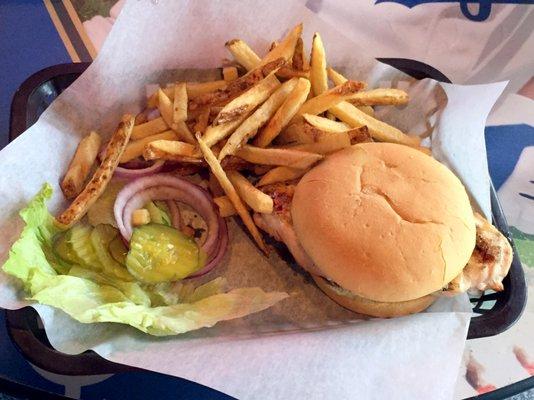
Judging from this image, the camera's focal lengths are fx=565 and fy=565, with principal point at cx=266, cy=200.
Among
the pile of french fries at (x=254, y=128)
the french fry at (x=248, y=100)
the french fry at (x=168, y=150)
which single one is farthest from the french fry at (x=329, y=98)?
the french fry at (x=168, y=150)

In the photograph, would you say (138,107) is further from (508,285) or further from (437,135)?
(508,285)

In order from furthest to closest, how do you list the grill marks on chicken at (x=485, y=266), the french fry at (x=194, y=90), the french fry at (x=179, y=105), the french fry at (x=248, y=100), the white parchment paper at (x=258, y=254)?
the french fry at (x=194, y=90), the french fry at (x=179, y=105), the french fry at (x=248, y=100), the grill marks on chicken at (x=485, y=266), the white parchment paper at (x=258, y=254)

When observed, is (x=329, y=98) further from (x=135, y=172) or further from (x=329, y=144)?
(x=135, y=172)

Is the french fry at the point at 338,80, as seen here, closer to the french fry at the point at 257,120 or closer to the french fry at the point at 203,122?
the french fry at the point at 257,120

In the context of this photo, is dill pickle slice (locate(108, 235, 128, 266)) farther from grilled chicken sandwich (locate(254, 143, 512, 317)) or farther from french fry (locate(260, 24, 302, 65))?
french fry (locate(260, 24, 302, 65))

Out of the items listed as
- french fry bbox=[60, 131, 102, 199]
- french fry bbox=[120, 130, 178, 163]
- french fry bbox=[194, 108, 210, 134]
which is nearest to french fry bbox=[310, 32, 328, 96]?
french fry bbox=[194, 108, 210, 134]

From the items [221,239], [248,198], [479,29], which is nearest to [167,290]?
[221,239]
